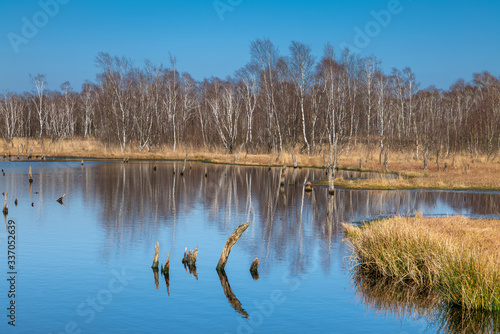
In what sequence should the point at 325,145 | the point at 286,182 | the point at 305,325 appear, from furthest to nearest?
the point at 325,145
the point at 286,182
the point at 305,325

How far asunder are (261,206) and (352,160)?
118 ft

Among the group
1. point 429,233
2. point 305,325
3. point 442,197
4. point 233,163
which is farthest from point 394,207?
point 233,163

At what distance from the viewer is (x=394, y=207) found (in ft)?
114

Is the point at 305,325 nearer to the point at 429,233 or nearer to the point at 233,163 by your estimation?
the point at 429,233

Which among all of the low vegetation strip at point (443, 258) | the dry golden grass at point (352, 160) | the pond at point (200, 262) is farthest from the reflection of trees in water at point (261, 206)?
the dry golden grass at point (352, 160)

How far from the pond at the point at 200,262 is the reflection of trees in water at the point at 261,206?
0.34 feet

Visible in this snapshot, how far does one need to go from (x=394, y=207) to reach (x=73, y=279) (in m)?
21.7

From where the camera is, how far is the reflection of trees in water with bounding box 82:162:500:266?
25198mm

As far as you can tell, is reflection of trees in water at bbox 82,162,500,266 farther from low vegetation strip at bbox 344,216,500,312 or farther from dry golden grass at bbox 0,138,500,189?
dry golden grass at bbox 0,138,500,189

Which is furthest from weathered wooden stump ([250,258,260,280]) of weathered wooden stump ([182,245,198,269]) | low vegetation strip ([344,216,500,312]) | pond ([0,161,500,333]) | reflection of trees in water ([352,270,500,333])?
low vegetation strip ([344,216,500,312])

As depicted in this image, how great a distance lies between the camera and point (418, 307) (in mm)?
16062

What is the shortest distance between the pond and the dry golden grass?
8.33ft

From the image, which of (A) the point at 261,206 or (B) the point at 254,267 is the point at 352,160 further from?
(B) the point at 254,267

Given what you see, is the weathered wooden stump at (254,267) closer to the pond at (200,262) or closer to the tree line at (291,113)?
the pond at (200,262)
